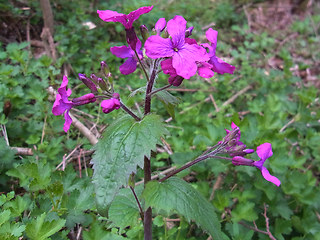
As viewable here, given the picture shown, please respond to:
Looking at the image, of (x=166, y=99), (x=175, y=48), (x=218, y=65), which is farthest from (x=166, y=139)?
(x=175, y=48)

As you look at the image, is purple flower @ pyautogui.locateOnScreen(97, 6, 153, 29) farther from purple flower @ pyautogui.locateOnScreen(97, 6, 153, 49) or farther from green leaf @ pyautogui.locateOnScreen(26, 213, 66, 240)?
green leaf @ pyautogui.locateOnScreen(26, 213, 66, 240)

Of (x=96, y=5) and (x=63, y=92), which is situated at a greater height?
(x=63, y=92)

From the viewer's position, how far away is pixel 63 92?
54.4 inches

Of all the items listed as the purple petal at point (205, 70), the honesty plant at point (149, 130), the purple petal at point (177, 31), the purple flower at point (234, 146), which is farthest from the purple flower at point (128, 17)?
the purple flower at point (234, 146)

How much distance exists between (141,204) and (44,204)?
59 centimetres

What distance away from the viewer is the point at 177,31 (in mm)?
1388

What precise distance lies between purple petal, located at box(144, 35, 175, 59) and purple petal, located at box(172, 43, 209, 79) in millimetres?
38

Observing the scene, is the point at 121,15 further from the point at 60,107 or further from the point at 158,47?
the point at 60,107

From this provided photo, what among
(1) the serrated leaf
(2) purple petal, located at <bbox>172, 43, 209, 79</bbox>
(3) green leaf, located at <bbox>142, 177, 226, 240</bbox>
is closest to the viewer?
(2) purple petal, located at <bbox>172, 43, 209, 79</bbox>

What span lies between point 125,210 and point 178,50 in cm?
102

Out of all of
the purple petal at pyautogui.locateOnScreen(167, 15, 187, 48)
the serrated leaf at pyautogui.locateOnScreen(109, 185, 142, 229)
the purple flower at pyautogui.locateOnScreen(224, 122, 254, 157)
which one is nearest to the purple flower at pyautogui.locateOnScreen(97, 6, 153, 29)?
the purple petal at pyautogui.locateOnScreen(167, 15, 187, 48)

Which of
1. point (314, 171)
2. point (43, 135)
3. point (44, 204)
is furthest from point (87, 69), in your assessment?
point (314, 171)

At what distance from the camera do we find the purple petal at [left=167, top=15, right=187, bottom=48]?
138 centimetres

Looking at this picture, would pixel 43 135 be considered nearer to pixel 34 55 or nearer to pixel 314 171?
pixel 34 55
